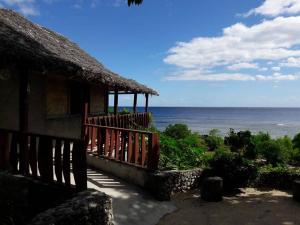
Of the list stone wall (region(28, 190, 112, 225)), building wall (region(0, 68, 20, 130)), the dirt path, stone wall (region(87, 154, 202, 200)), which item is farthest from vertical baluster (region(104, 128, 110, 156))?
stone wall (region(28, 190, 112, 225))

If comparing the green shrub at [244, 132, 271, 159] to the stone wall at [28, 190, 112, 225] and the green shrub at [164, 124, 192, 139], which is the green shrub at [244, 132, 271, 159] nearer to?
the green shrub at [164, 124, 192, 139]

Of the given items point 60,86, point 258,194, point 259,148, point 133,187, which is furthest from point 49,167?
point 259,148

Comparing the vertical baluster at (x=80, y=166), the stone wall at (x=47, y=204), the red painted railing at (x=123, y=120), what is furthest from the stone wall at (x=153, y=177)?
the stone wall at (x=47, y=204)

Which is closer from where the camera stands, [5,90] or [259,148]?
[5,90]

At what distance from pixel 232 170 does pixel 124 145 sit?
3441 millimetres

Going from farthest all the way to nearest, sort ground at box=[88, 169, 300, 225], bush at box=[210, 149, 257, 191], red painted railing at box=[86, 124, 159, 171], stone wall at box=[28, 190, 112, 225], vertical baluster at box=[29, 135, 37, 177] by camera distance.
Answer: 1. bush at box=[210, 149, 257, 191]
2. red painted railing at box=[86, 124, 159, 171]
3. ground at box=[88, 169, 300, 225]
4. vertical baluster at box=[29, 135, 37, 177]
5. stone wall at box=[28, 190, 112, 225]

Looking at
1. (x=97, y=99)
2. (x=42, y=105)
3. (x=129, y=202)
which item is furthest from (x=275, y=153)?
(x=42, y=105)

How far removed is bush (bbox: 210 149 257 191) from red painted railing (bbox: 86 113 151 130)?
12.9 ft

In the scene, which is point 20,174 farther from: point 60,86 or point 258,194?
point 258,194

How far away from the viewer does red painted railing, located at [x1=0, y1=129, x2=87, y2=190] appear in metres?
6.80

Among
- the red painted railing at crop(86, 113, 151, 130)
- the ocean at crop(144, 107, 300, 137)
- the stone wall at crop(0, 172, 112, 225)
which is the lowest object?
the ocean at crop(144, 107, 300, 137)

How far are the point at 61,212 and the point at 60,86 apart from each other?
7438 millimetres

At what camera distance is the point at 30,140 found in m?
7.38

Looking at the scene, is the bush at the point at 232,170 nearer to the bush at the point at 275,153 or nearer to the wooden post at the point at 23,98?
the bush at the point at 275,153
